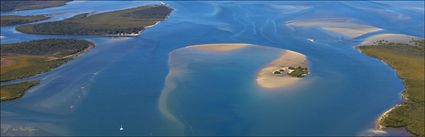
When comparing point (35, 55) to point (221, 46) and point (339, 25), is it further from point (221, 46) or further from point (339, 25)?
point (339, 25)

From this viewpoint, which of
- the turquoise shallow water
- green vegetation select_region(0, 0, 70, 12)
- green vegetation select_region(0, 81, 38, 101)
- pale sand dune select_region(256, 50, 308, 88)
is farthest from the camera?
green vegetation select_region(0, 0, 70, 12)

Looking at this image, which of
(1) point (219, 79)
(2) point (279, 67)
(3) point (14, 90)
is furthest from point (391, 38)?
(3) point (14, 90)

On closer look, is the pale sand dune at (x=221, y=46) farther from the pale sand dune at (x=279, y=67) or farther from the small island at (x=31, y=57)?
the small island at (x=31, y=57)

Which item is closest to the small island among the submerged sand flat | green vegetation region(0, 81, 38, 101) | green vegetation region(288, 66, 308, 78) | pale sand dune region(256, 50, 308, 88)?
green vegetation region(0, 81, 38, 101)

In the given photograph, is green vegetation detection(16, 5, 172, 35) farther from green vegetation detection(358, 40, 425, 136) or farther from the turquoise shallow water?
green vegetation detection(358, 40, 425, 136)

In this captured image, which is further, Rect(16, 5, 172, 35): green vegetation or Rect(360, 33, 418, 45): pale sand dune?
Rect(16, 5, 172, 35): green vegetation

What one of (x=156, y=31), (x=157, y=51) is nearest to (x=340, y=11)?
(x=156, y=31)

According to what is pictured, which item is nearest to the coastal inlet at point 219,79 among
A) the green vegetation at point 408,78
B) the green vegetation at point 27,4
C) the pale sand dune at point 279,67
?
the pale sand dune at point 279,67

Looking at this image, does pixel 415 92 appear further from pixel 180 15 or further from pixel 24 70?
pixel 180 15
